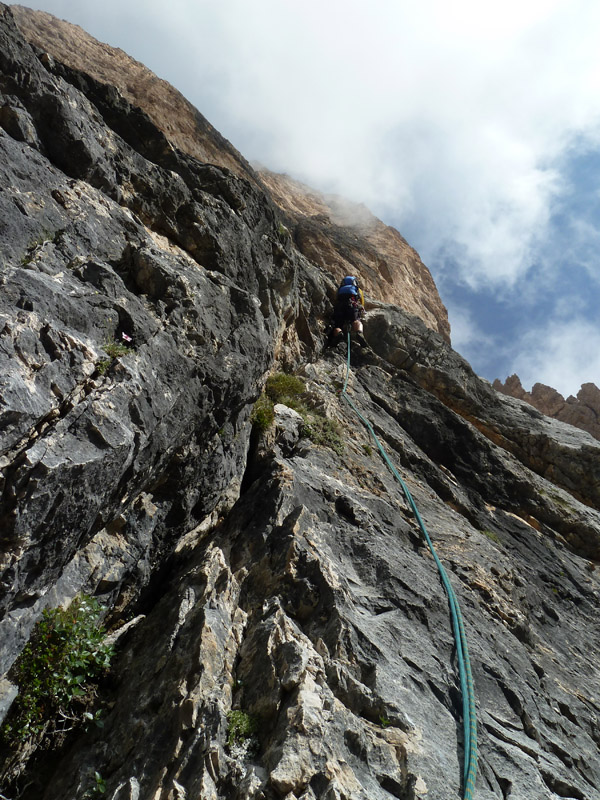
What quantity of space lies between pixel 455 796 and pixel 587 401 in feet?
111

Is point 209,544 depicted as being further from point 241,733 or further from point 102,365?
point 102,365

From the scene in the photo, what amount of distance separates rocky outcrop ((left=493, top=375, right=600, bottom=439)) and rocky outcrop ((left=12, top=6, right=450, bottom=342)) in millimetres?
11178

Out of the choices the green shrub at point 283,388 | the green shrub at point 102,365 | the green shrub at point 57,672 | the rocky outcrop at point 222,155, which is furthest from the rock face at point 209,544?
the rocky outcrop at point 222,155

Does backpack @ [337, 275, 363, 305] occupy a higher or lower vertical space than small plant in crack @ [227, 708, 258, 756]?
higher

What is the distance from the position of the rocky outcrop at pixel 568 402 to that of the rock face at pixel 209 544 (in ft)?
80.2

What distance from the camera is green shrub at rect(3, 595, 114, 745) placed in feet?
13.4

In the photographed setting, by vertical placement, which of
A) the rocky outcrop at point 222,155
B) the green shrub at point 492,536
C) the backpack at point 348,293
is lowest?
the green shrub at point 492,536

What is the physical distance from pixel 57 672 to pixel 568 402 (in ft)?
118

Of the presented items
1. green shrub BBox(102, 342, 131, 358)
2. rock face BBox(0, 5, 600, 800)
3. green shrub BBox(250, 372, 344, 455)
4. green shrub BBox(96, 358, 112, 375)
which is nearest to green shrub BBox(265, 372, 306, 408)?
green shrub BBox(250, 372, 344, 455)

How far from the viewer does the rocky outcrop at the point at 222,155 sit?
1761cm

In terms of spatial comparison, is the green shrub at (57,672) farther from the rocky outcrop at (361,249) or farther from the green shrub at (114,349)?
the rocky outcrop at (361,249)

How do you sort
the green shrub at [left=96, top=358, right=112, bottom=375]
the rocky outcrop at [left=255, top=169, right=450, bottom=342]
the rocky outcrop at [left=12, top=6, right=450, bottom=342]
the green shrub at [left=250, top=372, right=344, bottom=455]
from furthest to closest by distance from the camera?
the rocky outcrop at [left=255, top=169, right=450, bottom=342], the rocky outcrop at [left=12, top=6, right=450, bottom=342], the green shrub at [left=250, top=372, right=344, bottom=455], the green shrub at [left=96, top=358, right=112, bottom=375]

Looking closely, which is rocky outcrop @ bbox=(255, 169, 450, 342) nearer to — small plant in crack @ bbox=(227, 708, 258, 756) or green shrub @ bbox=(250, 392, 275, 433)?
green shrub @ bbox=(250, 392, 275, 433)

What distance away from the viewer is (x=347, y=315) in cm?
1406
